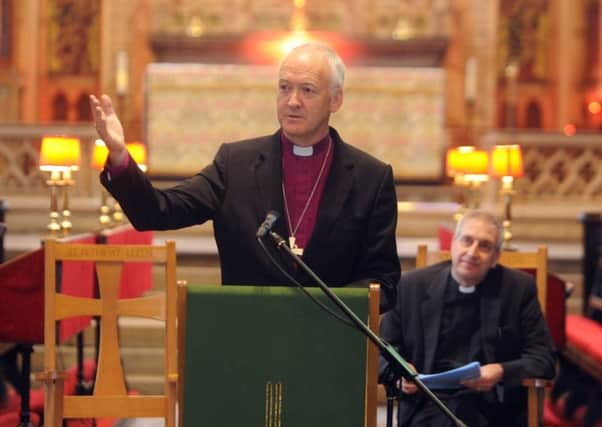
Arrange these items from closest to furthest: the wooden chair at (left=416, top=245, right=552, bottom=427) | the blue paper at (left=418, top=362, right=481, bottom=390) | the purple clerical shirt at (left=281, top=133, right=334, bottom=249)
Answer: the purple clerical shirt at (left=281, top=133, right=334, bottom=249)
the blue paper at (left=418, top=362, right=481, bottom=390)
the wooden chair at (left=416, top=245, right=552, bottom=427)

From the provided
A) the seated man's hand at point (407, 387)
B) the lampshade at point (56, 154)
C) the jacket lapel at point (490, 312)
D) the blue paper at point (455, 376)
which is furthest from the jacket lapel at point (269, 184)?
the lampshade at point (56, 154)

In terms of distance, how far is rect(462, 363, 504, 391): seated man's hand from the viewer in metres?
4.12

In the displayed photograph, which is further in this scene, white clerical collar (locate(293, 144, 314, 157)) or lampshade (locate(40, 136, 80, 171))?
lampshade (locate(40, 136, 80, 171))

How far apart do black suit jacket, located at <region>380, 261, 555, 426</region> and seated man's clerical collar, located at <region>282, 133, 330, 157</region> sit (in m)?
1.52

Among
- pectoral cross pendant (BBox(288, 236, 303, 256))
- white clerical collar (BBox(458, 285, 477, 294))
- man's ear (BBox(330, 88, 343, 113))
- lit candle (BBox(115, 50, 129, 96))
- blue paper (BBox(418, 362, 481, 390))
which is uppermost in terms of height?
lit candle (BBox(115, 50, 129, 96))

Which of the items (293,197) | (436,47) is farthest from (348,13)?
(293,197)

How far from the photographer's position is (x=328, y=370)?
2715mm

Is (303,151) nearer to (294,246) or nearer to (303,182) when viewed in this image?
(303,182)

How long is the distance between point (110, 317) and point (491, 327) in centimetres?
155

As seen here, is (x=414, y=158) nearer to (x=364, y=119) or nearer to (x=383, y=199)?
(x=364, y=119)

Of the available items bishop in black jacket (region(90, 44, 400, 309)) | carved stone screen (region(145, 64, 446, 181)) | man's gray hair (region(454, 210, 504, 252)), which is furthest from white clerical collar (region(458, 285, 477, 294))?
carved stone screen (region(145, 64, 446, 181))

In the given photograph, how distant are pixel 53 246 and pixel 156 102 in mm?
6712

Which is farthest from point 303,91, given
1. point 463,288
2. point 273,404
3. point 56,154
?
point 56,154

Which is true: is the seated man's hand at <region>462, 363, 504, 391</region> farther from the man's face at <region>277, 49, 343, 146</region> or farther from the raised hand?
the raised hand
